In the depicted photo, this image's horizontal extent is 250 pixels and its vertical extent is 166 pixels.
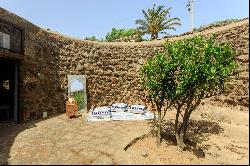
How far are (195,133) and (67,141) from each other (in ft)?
19.8

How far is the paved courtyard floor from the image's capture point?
9172mm

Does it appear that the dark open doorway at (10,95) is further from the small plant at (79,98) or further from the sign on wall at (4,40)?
the small plant at (79,98)

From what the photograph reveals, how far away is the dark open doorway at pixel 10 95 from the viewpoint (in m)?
14.3

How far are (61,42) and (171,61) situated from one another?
32.6 ft

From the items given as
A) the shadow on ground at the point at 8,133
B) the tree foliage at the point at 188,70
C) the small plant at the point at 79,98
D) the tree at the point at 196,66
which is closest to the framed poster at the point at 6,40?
the shadow on ground at the point at 8,133

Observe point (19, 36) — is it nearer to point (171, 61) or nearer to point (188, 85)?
point (171, 61)

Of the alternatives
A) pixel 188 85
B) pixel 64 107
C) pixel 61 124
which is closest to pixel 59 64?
pixel 64 107

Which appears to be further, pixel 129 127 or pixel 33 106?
pixel 33 106

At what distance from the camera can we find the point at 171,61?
10562 millimetres

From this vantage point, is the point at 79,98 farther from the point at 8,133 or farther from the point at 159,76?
the point at 159,76

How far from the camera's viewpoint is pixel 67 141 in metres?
11.0

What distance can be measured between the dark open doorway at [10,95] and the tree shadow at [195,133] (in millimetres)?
7441

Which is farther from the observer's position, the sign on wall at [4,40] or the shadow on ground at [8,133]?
the sign on wall at [4,40]

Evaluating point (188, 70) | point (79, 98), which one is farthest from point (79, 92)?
point (188, 70)
